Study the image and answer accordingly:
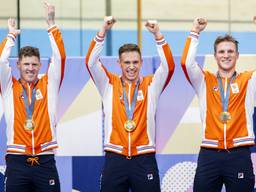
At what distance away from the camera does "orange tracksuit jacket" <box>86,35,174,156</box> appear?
512 cm

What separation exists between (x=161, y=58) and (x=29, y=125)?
4.02 ft

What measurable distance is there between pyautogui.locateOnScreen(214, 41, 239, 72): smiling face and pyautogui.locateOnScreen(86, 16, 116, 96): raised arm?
2.99 ft

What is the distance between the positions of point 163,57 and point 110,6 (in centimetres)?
438

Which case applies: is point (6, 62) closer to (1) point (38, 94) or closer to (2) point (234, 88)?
(1) point (38, 94)

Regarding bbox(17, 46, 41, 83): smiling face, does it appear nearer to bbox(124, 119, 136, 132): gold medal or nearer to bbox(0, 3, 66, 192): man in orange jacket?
bbox(0, 3, 66, 192): man in orange jacket

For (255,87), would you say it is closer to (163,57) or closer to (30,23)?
(163,57)

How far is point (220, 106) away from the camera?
509cm

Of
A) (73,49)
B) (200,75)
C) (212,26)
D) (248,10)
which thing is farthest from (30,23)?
(200,75)

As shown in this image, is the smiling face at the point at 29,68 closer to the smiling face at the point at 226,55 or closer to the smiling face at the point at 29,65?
the smiling face at the point at 29,65

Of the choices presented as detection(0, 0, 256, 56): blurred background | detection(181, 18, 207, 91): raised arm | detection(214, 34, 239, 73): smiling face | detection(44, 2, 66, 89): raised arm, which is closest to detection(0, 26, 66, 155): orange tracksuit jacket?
detection(44, 2, 66, 89): raised arm

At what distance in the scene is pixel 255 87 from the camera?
5.20m

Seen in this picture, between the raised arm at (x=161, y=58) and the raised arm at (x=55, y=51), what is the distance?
0.75 metres

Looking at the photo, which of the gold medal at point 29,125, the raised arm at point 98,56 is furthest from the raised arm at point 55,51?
the gold medal at point 29,125

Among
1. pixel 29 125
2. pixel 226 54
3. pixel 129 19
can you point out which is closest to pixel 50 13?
pixel 29 125
